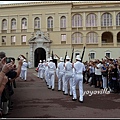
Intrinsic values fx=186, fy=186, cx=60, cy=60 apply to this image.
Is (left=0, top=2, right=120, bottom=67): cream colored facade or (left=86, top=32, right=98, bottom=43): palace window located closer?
(left=0, top=2, right=120, bottom=67): cream colored facade

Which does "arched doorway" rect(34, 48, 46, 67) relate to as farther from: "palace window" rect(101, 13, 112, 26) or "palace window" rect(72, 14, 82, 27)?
"palace window" rect(101, 13, 112, 26)

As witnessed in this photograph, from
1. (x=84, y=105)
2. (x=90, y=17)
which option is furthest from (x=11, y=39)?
(x=84, y=105)

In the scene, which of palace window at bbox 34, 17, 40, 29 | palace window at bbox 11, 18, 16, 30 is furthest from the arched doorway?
palace window at bbox 11, 18, 16, 30

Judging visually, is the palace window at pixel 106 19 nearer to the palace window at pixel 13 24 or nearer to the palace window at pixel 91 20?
the palace window at pixel 91 20

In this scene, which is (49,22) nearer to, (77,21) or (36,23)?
(36,23)

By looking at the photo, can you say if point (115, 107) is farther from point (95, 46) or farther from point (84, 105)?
point (95, 46)

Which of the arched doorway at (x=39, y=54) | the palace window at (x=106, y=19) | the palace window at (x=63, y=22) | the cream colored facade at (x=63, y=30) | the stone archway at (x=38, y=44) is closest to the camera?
the cream colored facade at (x=63, y=30)

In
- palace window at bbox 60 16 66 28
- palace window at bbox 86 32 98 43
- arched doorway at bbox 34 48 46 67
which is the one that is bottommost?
arched doorway at bbox 34 48 46 67

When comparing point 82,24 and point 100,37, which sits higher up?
point 82,24

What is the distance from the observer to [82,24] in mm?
40812

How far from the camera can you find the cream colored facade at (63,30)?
3994 cm

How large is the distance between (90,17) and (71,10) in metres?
4.43

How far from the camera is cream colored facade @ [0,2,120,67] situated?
39.9 metres

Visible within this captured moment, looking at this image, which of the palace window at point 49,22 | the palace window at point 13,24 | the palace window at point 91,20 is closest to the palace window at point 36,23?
the palace window at point 49,22
